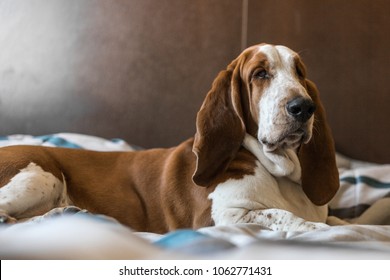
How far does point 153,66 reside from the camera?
10.5ft

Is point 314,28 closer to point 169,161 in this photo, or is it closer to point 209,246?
point 169,161

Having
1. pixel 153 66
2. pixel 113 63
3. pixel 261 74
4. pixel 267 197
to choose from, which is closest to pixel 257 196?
pixel 267 197

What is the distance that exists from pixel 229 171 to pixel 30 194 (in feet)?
2.33

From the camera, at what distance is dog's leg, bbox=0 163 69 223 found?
199 cm

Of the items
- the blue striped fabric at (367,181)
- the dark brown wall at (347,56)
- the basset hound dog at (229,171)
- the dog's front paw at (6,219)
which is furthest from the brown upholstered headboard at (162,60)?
the dog's front paw at (6,219)

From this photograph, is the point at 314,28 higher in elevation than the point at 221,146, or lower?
higher

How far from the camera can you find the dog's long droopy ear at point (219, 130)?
6.80 ft

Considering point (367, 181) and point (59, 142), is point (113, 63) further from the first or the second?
point (367, 181)

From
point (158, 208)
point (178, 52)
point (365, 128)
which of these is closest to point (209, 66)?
point (178, 52)

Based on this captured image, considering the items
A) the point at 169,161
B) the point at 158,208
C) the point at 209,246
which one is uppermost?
the point at 209,246

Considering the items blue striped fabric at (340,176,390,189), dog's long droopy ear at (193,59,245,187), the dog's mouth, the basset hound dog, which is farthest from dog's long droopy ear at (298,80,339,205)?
blue striped fabric at (340,176,390,189)

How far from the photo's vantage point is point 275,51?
7.00 ft

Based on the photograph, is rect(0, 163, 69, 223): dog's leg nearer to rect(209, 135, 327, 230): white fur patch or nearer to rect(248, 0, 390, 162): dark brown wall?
rect(209, 135, 327, 230): white fur patch
